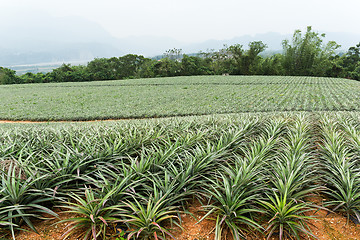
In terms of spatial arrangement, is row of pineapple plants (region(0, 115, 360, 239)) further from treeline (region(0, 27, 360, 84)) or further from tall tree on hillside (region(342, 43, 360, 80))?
tall tree on hillside (region(342, 43, 360, 80))

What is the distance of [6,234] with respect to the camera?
6.80 ft

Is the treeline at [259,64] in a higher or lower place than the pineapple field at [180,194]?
higher

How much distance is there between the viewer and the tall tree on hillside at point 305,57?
4656 cm

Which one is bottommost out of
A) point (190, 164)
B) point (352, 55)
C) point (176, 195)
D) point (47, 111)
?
point (47, 111)

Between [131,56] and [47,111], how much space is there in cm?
4539

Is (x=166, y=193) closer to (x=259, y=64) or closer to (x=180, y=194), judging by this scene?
(x=180, y=194)

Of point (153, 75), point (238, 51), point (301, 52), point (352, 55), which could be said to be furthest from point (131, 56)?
point (352, 55)

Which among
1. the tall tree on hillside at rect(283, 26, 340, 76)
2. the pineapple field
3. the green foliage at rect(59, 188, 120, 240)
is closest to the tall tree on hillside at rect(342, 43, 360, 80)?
the tall tree on hillside at rect(283, 26, 340, 76)

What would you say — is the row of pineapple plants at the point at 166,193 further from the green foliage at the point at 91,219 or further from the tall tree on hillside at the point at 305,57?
the tall tree on hillside at the point at 305,57

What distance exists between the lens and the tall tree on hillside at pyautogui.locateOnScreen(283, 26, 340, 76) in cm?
4656

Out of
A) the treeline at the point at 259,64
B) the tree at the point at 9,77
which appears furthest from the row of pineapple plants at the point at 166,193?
the tree at the point at 9,77

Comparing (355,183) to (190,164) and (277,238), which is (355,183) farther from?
(190,164)

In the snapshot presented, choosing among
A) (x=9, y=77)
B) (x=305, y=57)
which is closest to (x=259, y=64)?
(x=305, y=57)

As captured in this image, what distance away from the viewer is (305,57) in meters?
47.0
